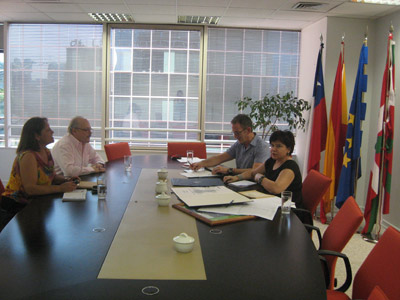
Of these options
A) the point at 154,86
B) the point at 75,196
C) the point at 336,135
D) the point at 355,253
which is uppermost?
the point at 154,86

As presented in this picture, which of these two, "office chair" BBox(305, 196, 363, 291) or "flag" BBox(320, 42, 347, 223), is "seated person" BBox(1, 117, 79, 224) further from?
"flag" BBox(320, 42, 347, 223)

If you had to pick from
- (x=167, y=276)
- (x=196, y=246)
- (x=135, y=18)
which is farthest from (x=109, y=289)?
(x=135, y=18)

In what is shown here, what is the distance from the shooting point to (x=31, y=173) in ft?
8.25

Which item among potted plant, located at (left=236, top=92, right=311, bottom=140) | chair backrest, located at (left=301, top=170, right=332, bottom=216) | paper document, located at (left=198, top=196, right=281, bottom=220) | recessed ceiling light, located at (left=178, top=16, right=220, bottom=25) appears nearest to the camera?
paper document, located at (left=198, top=196, right=281, bottom=220)

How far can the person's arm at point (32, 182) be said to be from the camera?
96.0 inches

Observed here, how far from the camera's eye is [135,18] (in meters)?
5.52

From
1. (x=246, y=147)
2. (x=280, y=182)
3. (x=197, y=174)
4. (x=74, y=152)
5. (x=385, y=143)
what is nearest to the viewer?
(x=280, y=182)

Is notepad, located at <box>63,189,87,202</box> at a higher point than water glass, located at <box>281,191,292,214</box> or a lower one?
lower

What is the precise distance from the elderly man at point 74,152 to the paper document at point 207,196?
1.16 metres

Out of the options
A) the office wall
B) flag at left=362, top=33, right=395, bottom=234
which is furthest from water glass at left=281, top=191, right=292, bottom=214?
the office wall

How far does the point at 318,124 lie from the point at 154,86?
2.63m

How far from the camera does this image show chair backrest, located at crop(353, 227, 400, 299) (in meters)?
1.43

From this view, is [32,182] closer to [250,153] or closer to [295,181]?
[295,181]

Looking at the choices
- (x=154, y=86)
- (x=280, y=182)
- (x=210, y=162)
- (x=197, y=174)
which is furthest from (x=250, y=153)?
(x=154, y=86)
